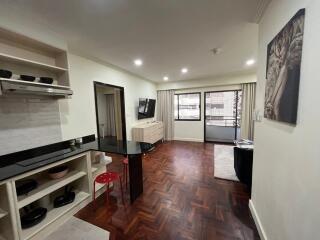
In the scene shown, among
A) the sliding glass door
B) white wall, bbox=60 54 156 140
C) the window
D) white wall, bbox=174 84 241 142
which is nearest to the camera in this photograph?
white wall, bbox=60 54 156 140

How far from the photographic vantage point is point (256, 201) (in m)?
1.72

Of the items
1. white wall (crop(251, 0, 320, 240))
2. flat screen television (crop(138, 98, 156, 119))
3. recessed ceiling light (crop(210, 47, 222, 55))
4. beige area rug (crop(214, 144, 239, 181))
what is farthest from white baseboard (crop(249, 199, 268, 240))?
flat screen television (crop(138, 98, 156, 119))

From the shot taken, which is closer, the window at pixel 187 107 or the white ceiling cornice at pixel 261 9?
the white ceiling cornice at pixel 261 9

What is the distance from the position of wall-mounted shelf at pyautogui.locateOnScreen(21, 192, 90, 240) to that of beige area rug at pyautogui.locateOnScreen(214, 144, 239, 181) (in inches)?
93.5

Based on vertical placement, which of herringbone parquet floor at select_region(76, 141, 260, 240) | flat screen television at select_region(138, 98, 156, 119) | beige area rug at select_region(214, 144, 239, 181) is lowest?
herringbone parquet floor at select_region(76, 141, 260, 240)

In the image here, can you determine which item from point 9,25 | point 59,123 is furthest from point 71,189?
point 9,25

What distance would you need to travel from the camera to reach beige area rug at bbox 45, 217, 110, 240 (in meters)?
1.55

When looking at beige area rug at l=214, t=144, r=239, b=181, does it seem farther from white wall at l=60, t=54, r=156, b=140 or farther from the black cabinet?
white wall at l=60, t=54, r=156, b=140

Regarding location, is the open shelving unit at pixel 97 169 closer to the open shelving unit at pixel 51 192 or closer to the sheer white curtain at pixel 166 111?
the open shelving unit at pixel 51 192

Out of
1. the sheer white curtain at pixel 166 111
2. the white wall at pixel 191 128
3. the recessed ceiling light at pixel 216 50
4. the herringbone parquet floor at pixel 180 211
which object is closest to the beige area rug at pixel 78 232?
the herringbone parquet floor at pixel 180 211

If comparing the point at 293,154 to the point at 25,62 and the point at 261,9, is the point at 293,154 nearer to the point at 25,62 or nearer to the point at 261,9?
the point at 261,9

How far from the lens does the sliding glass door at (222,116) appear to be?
5.08m

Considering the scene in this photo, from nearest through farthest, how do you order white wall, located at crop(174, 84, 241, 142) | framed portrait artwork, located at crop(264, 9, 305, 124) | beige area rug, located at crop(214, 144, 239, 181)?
framed portrait artwork, located at crop(264, 9, 305, 124), beige area rug, located at crop(214, 144, 239, 181), white wall, located at crop(174, 84, 241, 142)

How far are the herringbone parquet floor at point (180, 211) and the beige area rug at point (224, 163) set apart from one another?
20 cm
